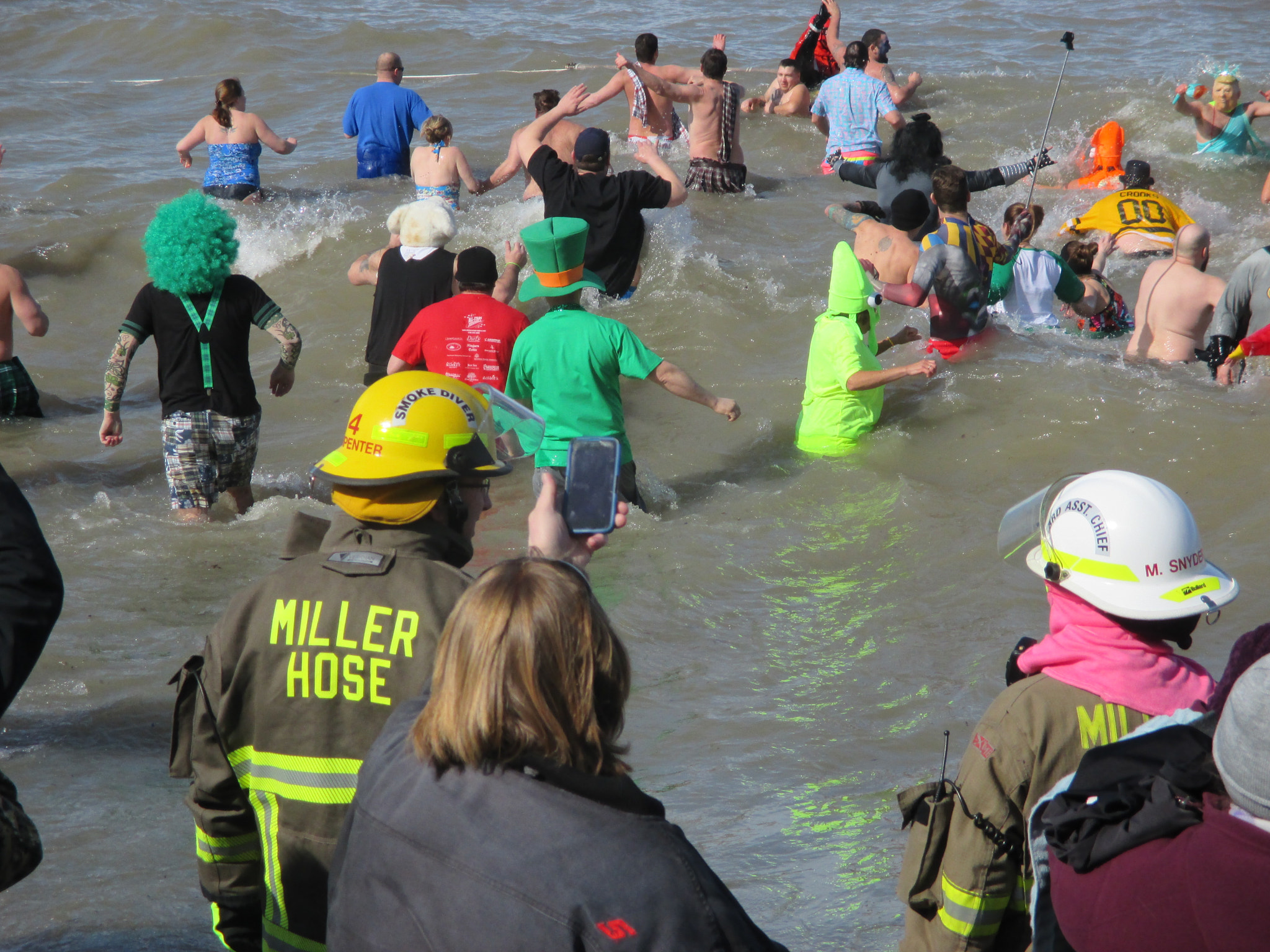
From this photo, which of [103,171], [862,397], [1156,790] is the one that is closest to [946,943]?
[1156,790]

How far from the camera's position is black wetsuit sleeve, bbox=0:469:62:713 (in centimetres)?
200

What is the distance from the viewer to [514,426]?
107 inches

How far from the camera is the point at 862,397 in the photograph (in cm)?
673

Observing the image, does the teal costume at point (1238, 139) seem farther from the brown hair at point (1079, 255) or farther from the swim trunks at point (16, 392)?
the swim trunks at point (16, 392)

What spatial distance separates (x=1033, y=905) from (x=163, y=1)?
78.3 feet

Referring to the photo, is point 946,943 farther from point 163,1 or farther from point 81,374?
point 163,1

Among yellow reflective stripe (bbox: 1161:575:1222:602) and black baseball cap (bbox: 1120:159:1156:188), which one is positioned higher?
yellow reflective stripe (bbox: 1161:575:1222:602)

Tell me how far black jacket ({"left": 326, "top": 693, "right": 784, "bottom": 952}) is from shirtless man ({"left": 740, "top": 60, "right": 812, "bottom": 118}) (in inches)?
561

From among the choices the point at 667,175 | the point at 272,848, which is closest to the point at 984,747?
the point at 272,848

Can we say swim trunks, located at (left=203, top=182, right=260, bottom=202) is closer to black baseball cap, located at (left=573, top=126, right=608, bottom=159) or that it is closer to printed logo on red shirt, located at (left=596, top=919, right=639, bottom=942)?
black baseball cap, located at (left=573, top=126, right=608, bottom=159)

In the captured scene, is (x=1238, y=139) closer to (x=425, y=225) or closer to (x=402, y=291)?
(x=425, y=225)

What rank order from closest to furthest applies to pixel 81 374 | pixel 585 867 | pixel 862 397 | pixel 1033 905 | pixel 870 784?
pixel 585 867 → pixel 1033 905 → pixel 870 784 → pixel 862 397 → pixel 81 374

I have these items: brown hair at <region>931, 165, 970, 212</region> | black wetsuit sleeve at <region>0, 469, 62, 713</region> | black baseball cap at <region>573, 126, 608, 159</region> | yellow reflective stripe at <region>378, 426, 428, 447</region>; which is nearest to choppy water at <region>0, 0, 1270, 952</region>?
brown hair at <region>931, 165, 970, 212</region>

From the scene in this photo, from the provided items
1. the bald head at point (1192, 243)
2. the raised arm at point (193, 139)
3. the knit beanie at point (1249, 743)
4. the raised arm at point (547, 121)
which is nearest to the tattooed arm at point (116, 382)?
the raised arm at point (547, 121)
